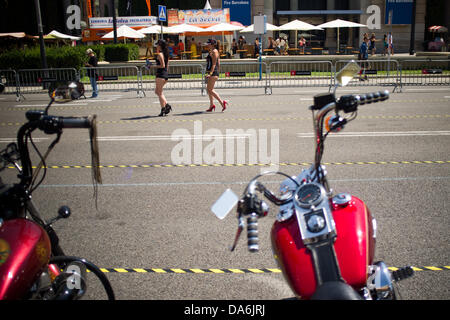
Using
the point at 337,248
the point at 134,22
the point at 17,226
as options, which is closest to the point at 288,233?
the point at 337,248

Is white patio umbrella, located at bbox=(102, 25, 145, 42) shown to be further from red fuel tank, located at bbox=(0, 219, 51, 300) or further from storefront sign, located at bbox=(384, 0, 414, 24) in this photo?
red fuel tank, located at bbox=(0, 219, 51, 300)

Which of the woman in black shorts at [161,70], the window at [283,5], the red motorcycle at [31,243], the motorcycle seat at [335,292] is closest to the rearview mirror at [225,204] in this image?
the motorcycle seat at [335,292]

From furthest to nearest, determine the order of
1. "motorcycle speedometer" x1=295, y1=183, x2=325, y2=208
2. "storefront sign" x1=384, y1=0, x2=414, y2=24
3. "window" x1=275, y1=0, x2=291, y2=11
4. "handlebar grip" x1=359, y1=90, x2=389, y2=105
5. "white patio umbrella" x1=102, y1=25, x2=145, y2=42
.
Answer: "window" x1=275, y1=0, x2=291, y2=11 → "storefront sign" x1=384, y1=0, x2=414, y2=24 → "white patio umbrella" x1=102, y1=25, x2=145, y2=42 → "handlebar grip" x1=359, y1=90, x2=389, y2=105 → "motorcycle speedometer" x1=295, y1=183, x2=325, y2=208

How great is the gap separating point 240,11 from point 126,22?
12.7m

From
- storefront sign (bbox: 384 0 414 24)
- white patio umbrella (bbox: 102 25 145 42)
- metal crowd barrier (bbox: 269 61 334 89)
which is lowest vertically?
metal crowd barrier (bbox: 269 61 334 89)

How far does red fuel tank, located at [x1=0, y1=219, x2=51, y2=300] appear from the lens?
71.7 inches

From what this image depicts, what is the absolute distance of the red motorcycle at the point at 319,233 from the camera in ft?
6.16

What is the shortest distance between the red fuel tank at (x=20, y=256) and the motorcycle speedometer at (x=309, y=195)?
1.31 meters

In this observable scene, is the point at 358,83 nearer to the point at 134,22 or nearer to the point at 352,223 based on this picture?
the point at 352,223

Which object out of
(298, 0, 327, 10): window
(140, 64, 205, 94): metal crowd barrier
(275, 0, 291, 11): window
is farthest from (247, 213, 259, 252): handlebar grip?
(298, 0, 327, 10): window

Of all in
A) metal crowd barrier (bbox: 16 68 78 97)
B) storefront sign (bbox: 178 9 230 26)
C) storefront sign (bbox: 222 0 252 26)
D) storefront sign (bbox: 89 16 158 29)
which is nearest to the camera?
metal crowd barrier (bbox: 16 68 78 97)

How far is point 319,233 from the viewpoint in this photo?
1919mm

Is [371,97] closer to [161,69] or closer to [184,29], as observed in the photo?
[161,69]

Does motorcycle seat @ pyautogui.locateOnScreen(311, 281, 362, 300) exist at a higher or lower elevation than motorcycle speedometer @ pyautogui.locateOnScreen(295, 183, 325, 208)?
lower
